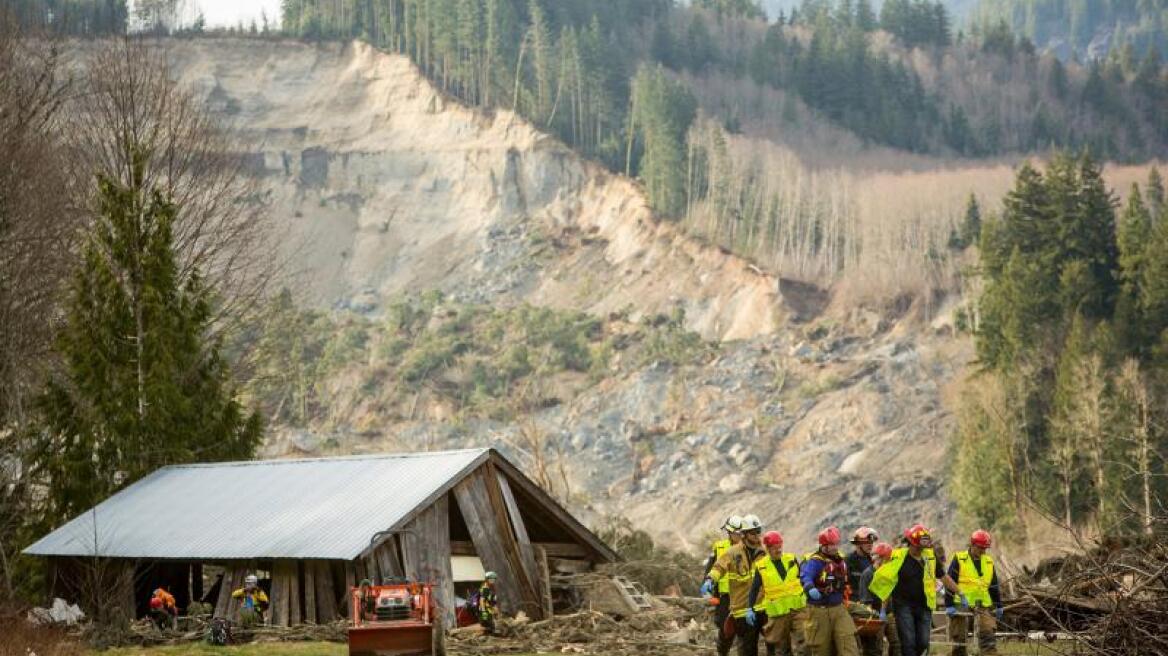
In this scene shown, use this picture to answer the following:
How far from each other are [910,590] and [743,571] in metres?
1.68

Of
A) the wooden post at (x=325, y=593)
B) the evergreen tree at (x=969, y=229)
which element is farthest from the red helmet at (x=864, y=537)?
the evergreen tree at (x=969, y=229)

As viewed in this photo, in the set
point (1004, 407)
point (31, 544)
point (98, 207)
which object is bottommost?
point (1004, 407)

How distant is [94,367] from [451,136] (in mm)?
71946

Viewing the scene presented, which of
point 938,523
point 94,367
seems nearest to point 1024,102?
point 938,523

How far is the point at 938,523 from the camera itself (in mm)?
60406

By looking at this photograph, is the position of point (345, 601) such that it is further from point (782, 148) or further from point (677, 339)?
point (782, 148)

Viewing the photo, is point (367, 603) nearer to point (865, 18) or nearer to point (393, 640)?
point (393, 640)

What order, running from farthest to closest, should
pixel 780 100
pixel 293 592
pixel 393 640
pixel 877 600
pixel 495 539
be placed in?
pixel 780 100 → pixel 495 539 → pixel 293 592 → pixel 393 640 → pixel 877 600

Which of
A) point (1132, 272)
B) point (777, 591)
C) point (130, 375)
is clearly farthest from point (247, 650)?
point (1132, 272)

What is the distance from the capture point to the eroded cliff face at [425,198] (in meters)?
91.7

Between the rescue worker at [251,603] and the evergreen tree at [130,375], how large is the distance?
796 cm

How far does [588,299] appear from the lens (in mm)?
90688

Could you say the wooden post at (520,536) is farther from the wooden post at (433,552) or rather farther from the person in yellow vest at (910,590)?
the person in yellow vest at (910,590)

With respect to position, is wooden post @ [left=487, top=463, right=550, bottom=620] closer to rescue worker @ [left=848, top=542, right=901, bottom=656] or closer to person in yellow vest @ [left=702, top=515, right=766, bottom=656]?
rescue worker @ [left=848, top=542, right=901, bottom=656]
